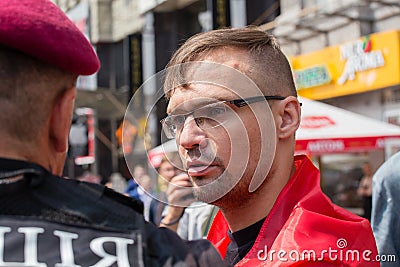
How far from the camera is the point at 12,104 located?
1.01 metres

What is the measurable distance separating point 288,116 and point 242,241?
36 cm

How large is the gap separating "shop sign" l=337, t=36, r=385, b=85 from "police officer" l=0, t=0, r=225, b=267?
883 cm

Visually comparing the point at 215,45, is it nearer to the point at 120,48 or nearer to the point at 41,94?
the point at 41,94

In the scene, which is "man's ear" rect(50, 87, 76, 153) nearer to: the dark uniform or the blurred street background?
the dark uniform

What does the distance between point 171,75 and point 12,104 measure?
79cm

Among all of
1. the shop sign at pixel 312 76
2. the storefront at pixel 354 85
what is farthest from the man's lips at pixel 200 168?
the shop sign at pixel 312 76

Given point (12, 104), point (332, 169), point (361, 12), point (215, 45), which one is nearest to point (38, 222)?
point (12, 104)

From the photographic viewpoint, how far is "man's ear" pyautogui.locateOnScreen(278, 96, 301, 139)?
5.56 feet

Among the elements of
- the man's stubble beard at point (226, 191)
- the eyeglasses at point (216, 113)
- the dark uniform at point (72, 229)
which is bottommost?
the man's stubble beard at point (226, 191)

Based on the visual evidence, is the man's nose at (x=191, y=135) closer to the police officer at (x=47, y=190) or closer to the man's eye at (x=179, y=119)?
the man's eye at (x=179, y=119)

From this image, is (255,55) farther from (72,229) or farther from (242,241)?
(72,229)

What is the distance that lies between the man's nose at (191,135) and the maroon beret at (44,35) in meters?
0.59

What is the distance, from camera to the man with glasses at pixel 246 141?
5.21 ft

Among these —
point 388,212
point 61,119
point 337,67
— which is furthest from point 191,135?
point 337,67
